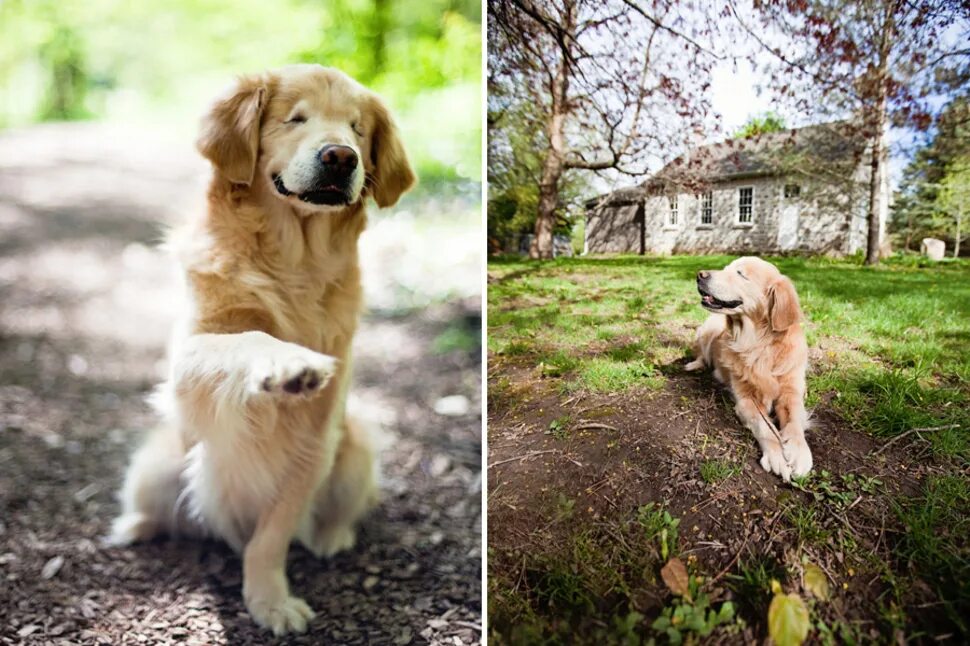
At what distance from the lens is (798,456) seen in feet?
5.87

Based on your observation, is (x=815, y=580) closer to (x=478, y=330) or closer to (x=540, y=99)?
(x=478, y=330)

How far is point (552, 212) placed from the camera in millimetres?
2191

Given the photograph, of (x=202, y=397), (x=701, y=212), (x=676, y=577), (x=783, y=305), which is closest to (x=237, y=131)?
(x=202, y=397)

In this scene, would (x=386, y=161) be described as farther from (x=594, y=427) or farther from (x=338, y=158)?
(x=594, y=427)

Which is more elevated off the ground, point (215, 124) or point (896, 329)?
point (215, 124)

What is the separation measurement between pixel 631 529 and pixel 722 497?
0.80ft

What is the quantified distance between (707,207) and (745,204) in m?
0.10

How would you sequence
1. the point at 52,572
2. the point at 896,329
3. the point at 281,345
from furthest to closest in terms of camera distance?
1. the point at 52,572
2. the point at 896,329
3. the point at 281,345

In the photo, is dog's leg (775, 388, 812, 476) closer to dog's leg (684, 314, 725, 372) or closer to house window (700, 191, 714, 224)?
dog's leg (684, 314, 725, 372)

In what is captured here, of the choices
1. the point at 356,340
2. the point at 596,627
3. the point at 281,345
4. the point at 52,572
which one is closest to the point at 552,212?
the point at 356,340

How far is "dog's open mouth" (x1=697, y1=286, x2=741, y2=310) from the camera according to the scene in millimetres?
1919

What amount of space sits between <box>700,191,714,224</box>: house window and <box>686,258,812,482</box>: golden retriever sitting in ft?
0.46

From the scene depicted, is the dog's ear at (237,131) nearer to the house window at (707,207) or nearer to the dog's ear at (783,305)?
the house window at (707,207)

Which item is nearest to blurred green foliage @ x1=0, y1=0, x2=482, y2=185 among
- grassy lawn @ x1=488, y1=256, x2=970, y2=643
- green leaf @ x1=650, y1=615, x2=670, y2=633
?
grassy lawn @ x1=488, y1=256, x2=970, y2=643
